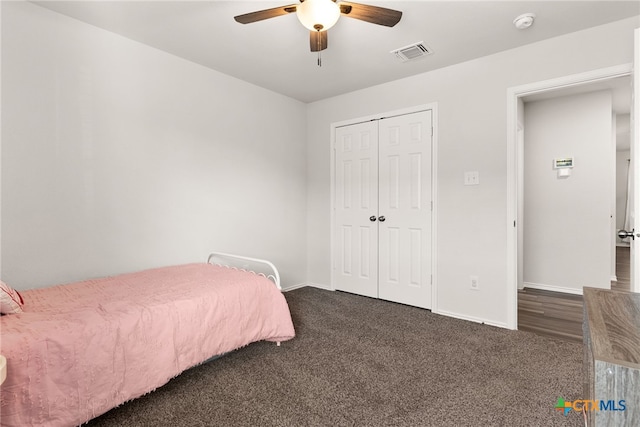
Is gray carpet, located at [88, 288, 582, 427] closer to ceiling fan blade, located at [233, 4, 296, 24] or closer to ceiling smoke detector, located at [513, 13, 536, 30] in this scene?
ceiling fan blade, located at [233, 4, 296, 24]

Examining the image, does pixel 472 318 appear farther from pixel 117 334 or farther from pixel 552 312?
pixel 117 334

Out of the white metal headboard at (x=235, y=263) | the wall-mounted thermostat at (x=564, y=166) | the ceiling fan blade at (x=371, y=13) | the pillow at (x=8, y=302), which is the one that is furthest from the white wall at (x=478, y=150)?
the pillow at (x=8, y=302)

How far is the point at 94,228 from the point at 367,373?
7.49 feet

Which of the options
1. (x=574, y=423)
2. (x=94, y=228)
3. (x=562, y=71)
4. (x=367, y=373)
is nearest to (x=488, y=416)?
(x=574, y=423)

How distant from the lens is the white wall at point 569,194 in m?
3.89

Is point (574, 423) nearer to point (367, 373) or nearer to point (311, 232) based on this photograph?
point (367, 373)

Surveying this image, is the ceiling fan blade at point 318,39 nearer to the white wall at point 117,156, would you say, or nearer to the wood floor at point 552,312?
the white wall at point 117,156

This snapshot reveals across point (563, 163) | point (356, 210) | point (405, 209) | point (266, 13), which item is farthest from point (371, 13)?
point (563, 163)

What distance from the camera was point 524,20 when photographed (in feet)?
7.67

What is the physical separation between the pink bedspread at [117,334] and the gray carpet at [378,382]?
0.19 meters

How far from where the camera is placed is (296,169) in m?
4.24

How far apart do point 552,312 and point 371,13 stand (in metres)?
3.36

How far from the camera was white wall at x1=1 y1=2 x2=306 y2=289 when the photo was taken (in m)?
2.18

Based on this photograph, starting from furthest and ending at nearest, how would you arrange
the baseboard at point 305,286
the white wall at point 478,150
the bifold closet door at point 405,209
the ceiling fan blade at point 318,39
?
the baseboard at point 305,286 → the bifold closet door at point 405,209 → the white wall at point 478,150 → the ceiling fan blade at point 318,39
